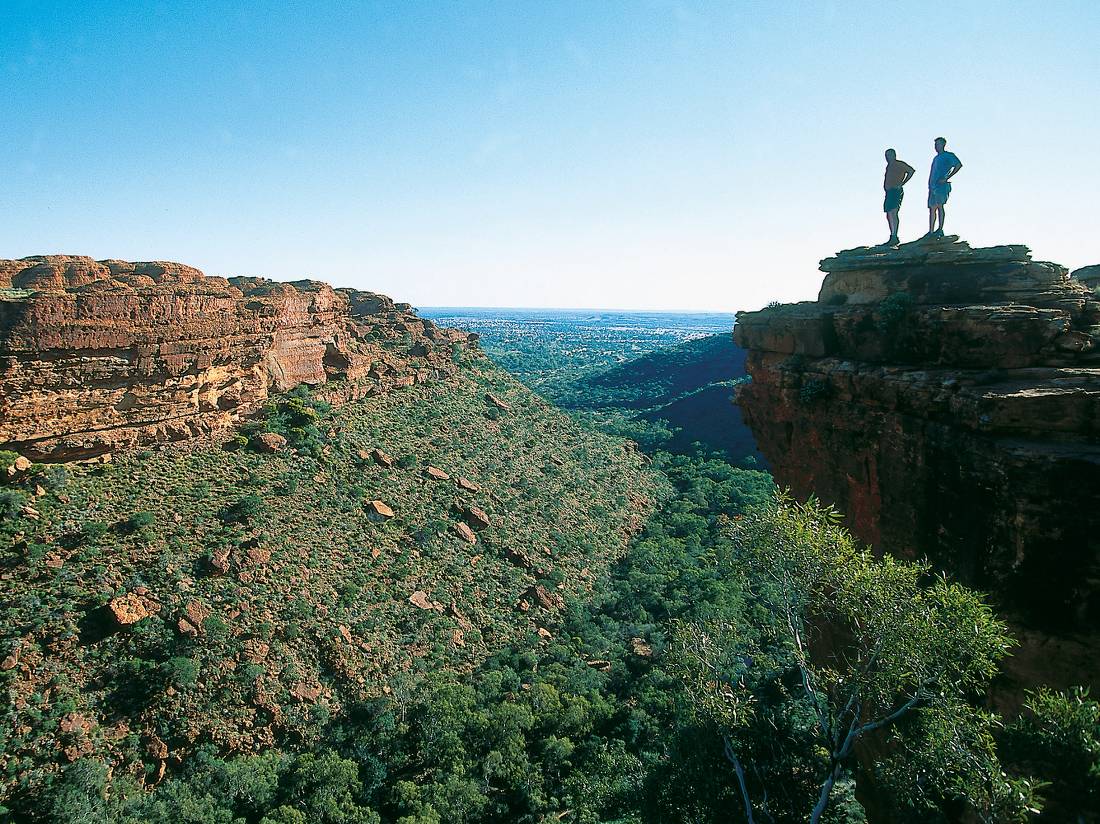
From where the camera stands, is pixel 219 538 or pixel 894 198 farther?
pixel 219 538

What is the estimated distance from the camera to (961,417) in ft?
32.7

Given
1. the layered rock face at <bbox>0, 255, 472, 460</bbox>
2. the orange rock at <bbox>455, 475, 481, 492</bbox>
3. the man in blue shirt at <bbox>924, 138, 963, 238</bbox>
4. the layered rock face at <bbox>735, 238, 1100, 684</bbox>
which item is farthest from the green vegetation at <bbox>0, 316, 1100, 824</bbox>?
the man in blue shirt at <bbox>924, 138, 963, 238</bbox>

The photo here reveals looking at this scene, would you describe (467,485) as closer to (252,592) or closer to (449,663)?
(449,663)

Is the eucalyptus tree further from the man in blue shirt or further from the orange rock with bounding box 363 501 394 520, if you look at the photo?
the orange rock with bounding box 363 501 394 520

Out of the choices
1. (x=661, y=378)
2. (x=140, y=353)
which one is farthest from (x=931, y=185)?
(x=661, y=378)

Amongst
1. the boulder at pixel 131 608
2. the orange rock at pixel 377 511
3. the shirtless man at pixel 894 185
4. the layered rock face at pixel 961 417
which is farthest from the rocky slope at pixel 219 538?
the shirtless man at pixel 894 185

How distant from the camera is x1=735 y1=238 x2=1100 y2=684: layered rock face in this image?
8.50 metres

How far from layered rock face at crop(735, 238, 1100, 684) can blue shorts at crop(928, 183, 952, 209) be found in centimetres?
165

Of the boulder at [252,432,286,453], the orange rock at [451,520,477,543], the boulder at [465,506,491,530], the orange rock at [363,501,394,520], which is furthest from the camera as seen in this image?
the boulder at [465,506,491,530]

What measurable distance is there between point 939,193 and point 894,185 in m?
1.46

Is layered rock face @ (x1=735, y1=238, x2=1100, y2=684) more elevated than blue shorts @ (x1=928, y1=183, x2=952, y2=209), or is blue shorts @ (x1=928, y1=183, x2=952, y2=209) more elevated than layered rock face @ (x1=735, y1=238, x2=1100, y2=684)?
blue shorts @ (x1=928, y1=183, x2=952, y2=209)

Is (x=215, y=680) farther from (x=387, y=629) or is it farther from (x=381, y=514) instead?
(x=381, y=514)

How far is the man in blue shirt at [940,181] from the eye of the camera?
13398mm

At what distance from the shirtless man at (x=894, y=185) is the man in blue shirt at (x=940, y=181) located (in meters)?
0.88
